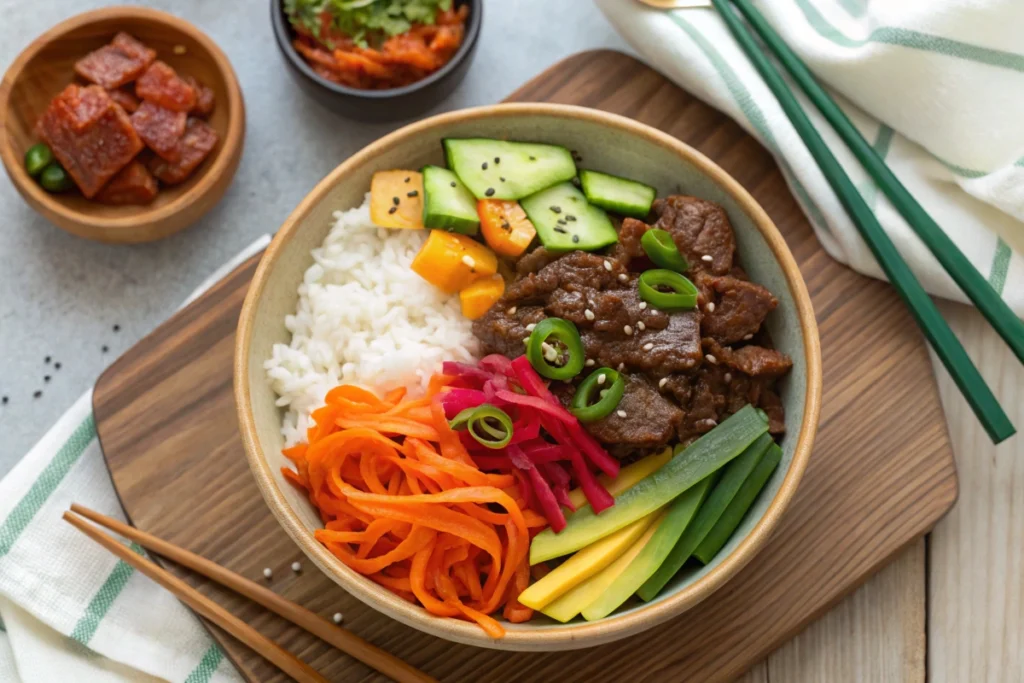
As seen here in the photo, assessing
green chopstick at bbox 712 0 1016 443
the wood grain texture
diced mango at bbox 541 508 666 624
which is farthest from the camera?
the wood grain texture

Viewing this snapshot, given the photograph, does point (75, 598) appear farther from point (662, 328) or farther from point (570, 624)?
point (662, 328)

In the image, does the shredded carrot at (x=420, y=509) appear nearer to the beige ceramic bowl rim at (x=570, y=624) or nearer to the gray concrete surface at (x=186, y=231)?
the beige ceramic bowl rim at (x=570, y=624)

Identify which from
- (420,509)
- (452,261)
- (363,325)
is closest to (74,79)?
(363,325)

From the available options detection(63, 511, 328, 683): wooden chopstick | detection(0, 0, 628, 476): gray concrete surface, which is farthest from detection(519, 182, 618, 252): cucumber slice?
detection(63, 511, 328, 683): wooden chopstick

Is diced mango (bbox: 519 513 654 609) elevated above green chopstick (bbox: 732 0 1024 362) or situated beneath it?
situated beneath

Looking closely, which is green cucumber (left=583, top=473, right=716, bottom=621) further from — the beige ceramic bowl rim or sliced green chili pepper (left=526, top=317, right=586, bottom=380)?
sliced green chili pepper (left=526, top=317, right=586, bottom=380)

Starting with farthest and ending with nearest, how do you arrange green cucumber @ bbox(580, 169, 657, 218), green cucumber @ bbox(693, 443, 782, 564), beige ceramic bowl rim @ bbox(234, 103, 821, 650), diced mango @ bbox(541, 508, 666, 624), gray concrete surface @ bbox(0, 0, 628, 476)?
gray concrete surface @ bbox(0, 0, 628, 476) < green cucumber @ bbox(580, 169, 657, 218) < green cucumber @ bbox(693, 443, 782, 564) < diced mango @ bbox(541, 508, 666, 624) < beige ceramic bowl rim @ bbox(234, 103, 821, 650)

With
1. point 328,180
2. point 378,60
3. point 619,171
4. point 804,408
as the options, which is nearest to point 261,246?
point 328,180
